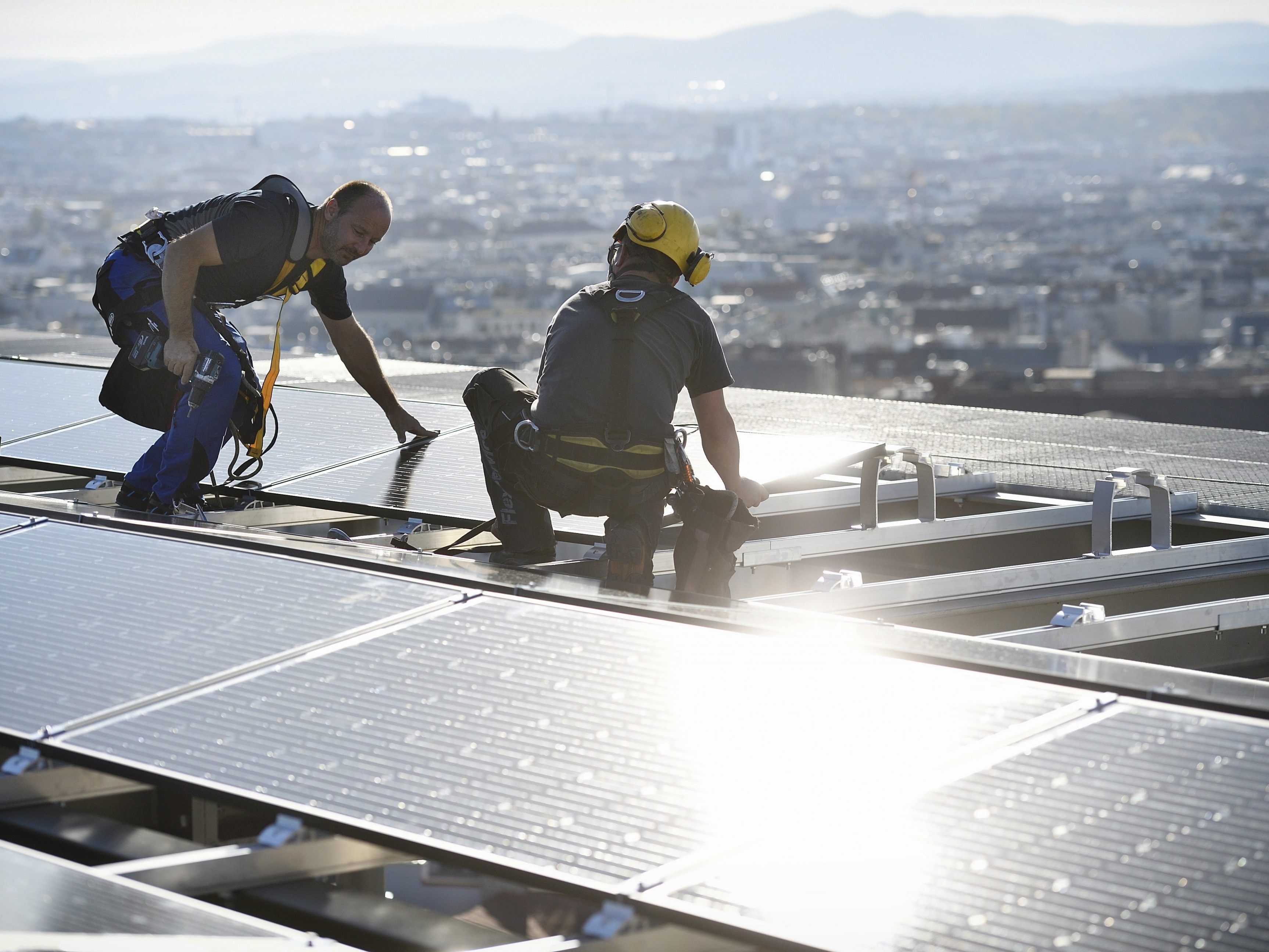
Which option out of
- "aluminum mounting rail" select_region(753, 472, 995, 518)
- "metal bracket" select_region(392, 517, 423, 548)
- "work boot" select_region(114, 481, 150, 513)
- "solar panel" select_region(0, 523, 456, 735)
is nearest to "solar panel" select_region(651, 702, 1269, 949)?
"solar panel" select_region(0, 523, 456, 735)

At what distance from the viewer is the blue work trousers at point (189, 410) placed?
247 inches

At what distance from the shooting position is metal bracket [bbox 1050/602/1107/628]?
482cm

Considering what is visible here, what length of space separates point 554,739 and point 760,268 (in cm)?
12010

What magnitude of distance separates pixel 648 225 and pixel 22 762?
10.1 feet

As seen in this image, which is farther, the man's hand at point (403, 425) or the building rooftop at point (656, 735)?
the man's hand at point (403, 425)

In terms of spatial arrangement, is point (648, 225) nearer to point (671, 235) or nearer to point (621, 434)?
point (671, 235)

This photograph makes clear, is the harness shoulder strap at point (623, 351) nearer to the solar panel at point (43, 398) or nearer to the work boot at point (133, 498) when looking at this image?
the work boot at point (133, 498)

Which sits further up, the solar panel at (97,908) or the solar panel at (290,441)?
the solar panel at (290,441)

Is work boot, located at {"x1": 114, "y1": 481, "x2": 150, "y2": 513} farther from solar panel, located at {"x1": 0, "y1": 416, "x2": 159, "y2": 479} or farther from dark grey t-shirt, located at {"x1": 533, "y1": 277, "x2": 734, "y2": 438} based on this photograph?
dark grey t-shirt, located at {"x1": 533, "y1": 277, "x2": 734, "y2": 438}

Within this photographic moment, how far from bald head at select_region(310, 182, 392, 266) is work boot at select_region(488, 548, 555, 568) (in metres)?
1.52

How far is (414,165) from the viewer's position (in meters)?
170

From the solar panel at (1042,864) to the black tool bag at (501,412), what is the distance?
317cm

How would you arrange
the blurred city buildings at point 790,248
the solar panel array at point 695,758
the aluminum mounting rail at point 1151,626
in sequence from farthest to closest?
the blurred city buildings at point 790,248, the aluminum mounting rail at point 1151,626, the solar panel array at point 695,758

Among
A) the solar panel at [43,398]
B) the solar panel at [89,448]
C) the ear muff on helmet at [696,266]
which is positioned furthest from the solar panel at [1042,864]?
the solar panel at [43,398]
